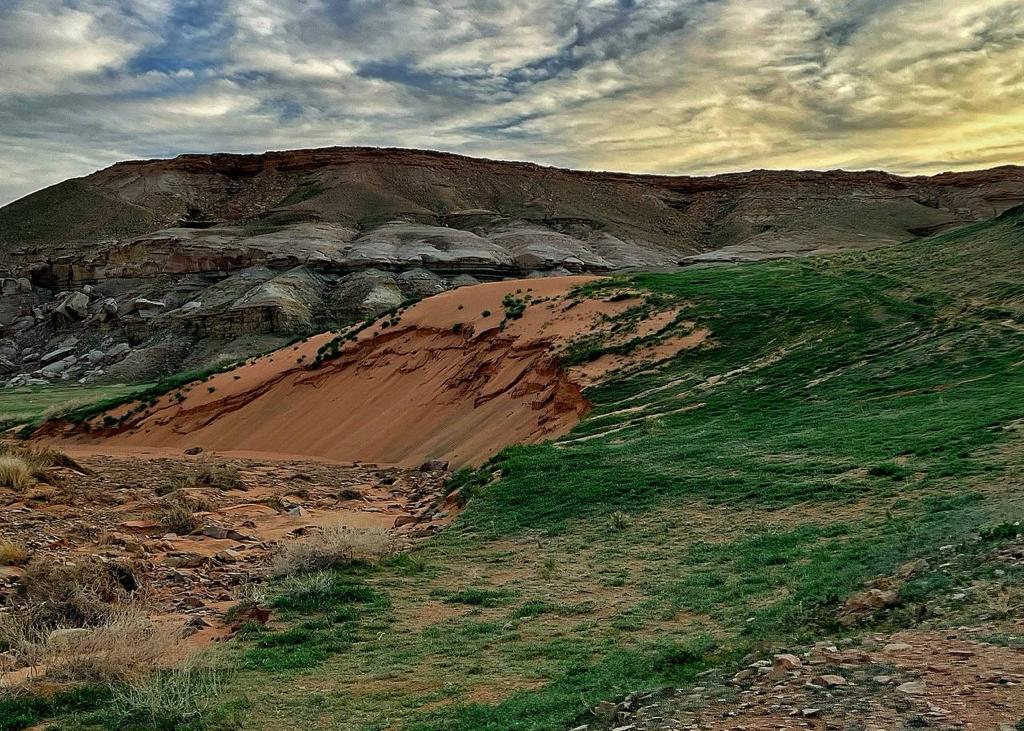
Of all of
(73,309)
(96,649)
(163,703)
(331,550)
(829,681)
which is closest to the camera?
(829,681)

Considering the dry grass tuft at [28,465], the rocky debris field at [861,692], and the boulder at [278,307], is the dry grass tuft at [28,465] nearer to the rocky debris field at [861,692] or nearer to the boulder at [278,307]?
the rocky debris field at [861,692]

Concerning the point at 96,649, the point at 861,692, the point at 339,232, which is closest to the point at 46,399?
the point at 339,232

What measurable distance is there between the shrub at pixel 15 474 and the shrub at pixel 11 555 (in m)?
4.98

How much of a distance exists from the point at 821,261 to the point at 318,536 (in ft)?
79.2

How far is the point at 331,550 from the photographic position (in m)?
10.1

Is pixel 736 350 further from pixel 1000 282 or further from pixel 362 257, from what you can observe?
pixel 362 257

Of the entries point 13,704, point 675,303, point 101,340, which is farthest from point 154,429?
point 101,340

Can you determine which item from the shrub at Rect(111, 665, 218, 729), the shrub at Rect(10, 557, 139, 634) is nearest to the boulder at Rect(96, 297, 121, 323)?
the shrub at Rect(10, 557, 139, 634)

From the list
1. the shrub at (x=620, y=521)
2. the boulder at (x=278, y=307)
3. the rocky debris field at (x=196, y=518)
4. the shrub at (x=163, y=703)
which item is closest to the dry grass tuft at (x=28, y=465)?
the rocky debris field at (x=196, y=518)

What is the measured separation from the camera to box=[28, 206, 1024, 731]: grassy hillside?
6094 millimetres

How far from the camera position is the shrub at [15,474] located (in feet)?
49.1

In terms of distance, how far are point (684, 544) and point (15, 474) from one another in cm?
1181

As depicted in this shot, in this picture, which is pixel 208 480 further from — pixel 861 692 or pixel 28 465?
pixel 861 692

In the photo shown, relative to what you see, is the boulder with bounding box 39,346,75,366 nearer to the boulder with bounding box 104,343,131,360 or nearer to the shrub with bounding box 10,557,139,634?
the boulder with bounding box 104,343,131,360
